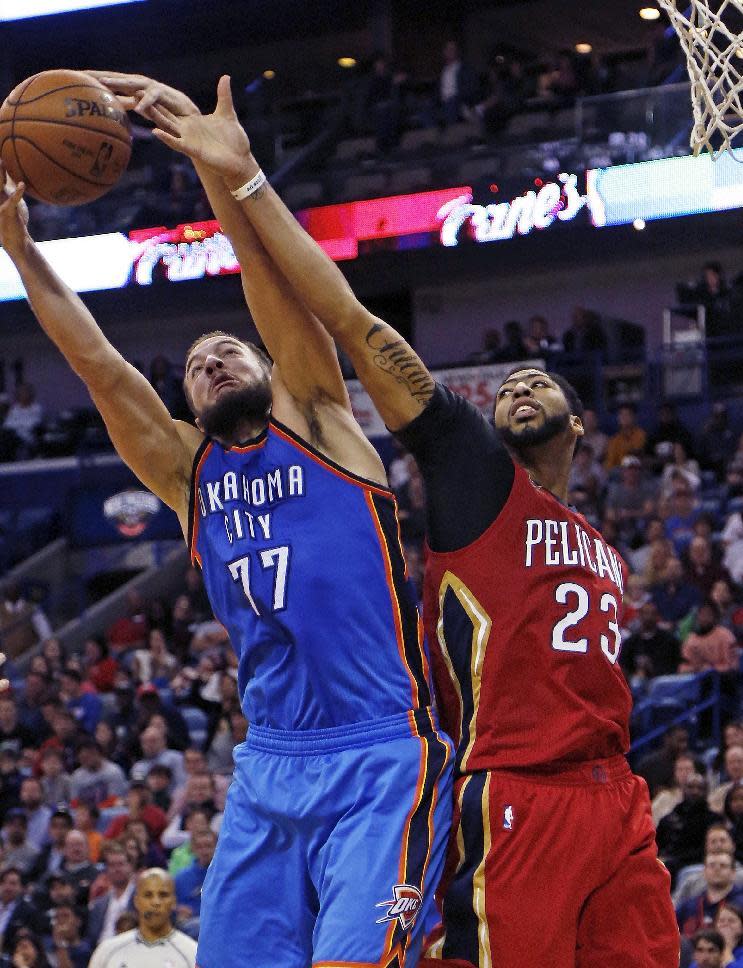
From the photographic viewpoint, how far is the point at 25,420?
63.8 feet

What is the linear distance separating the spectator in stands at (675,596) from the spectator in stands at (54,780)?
4.59 m

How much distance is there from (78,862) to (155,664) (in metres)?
3.40

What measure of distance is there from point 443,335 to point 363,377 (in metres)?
16.3

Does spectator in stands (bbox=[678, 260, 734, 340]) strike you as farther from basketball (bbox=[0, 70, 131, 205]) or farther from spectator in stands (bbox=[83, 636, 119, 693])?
basketball (bbox=[0, 70, 131, 205])

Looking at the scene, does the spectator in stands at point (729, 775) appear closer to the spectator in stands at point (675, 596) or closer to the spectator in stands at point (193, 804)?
the spectator in stands at point (675, 596)

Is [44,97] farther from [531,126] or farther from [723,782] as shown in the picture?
[531,126]

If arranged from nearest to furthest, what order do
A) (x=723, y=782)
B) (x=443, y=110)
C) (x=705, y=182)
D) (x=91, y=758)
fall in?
(x=723, y=782) < (x=91, y=758) < (x=705, y=182) < (x=443, y=110)

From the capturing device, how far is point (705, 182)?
50.5 feet

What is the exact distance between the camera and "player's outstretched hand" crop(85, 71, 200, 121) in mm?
3811

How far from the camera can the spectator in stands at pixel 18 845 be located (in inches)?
431

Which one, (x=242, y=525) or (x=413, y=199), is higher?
(x=413, y=199)

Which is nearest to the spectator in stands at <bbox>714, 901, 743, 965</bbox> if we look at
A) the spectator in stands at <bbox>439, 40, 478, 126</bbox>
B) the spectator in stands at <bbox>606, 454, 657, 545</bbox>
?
the spectator in stands at <bbox>606, 454, 657, 545</bbox>

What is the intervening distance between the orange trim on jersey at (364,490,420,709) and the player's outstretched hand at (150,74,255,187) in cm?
84

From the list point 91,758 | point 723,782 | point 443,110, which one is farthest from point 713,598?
point 443,110
